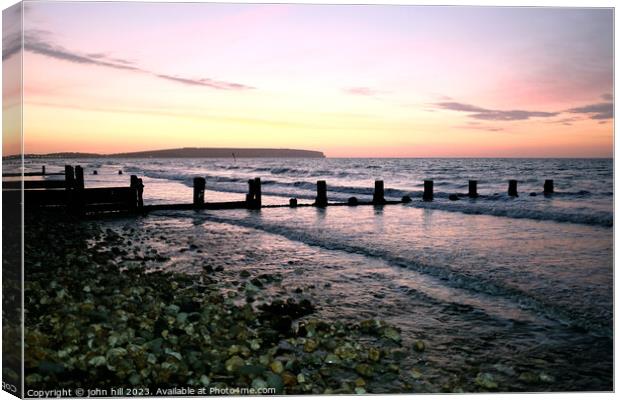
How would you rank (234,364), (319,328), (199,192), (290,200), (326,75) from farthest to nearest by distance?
(290,200) < (199,192) < (326,75) < (319,328) < (234,364)

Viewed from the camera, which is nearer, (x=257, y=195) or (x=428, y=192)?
(x=257, y=195)

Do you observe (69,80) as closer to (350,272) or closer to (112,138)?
(112,138)

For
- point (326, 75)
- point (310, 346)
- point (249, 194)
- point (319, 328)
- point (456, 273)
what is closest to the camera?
point (310, 346)

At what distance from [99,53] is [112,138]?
3457 mm

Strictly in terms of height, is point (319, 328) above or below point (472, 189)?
below

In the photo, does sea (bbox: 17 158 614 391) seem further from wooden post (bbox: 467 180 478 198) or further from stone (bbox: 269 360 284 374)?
wooden post (bbox: 467 180 478 198)

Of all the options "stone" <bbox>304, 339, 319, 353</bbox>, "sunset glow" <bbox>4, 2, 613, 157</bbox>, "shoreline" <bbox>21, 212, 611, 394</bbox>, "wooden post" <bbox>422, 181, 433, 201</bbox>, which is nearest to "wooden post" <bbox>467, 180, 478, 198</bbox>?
"wooden post" <bbox>422, 181, 433, 201</bbox>

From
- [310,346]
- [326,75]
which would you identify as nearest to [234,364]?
[310,346]

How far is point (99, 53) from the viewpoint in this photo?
7512 mm

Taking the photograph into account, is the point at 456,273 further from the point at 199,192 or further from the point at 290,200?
the point at 290,200

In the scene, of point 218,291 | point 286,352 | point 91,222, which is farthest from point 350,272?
point 91,222

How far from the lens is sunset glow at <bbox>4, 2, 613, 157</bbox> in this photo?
20.3 feet

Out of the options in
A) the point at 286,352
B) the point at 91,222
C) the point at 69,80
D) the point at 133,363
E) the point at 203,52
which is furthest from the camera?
the point at 91,222

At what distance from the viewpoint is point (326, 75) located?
792cm
